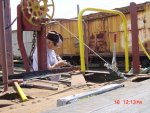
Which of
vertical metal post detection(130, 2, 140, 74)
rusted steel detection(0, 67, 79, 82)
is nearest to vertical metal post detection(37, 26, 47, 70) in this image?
rusted steel detection(0, 67, 79, 82)

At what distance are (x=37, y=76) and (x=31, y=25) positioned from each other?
2.71 feet

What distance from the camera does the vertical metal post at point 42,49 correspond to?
4.90 m

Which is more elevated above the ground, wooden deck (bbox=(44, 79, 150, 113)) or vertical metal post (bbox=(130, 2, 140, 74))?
vertical metal post (bbox=(130, 2, 140, 74))

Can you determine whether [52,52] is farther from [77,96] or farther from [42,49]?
[77,96]

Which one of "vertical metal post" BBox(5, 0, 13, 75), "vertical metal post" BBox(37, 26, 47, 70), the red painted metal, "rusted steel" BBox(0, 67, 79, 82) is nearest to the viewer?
"rusted steel" BBox(0, 67, 79, 82)

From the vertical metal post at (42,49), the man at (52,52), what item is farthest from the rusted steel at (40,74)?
the vertical metal post at (42,49)

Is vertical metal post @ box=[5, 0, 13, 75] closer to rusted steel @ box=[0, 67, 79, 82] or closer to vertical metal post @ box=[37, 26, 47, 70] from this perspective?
vertical metal post @ box=[37, 26, 47, 70]

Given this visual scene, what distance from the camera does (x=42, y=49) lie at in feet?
16.2

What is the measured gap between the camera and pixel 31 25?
4.73m

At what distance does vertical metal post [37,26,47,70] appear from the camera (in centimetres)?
490

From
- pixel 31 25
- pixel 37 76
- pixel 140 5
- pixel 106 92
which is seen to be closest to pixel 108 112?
pixel 106 92

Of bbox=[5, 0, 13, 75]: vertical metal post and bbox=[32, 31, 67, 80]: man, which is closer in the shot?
bbox=[32, 31, 67, 80]: man

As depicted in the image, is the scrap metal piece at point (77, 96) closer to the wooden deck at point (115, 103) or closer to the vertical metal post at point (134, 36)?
the wooden deck at point (115, 103)

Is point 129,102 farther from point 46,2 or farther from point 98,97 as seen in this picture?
point 46,2
